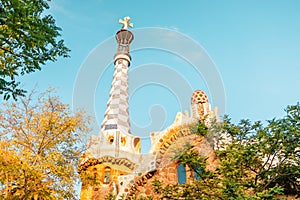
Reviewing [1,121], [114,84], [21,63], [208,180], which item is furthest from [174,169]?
[114,84]

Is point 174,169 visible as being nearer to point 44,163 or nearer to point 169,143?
point 169,143

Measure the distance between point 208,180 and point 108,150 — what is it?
672 cm

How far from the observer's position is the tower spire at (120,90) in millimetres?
14141

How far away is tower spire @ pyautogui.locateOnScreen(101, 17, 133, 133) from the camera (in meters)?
14.1

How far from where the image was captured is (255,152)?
4.95m

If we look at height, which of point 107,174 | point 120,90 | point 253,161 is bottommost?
point 253,161

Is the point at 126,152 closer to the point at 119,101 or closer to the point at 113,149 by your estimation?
the point at 113,149

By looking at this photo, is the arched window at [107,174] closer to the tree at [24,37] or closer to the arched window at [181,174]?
the arched window at [181,174]

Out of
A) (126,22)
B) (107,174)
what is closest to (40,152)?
(107,174)

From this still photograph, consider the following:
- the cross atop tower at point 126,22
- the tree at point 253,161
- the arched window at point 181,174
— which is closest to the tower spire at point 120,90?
the cross atop tower at point 126,22

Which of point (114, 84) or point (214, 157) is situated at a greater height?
point (114, 84)

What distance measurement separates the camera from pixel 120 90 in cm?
1603

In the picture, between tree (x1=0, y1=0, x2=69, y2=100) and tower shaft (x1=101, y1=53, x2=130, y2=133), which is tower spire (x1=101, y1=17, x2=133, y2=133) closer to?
tower shaft (x1=101, y1=53, x2=130, y2=133)

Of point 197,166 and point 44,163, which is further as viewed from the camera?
point 44,163
